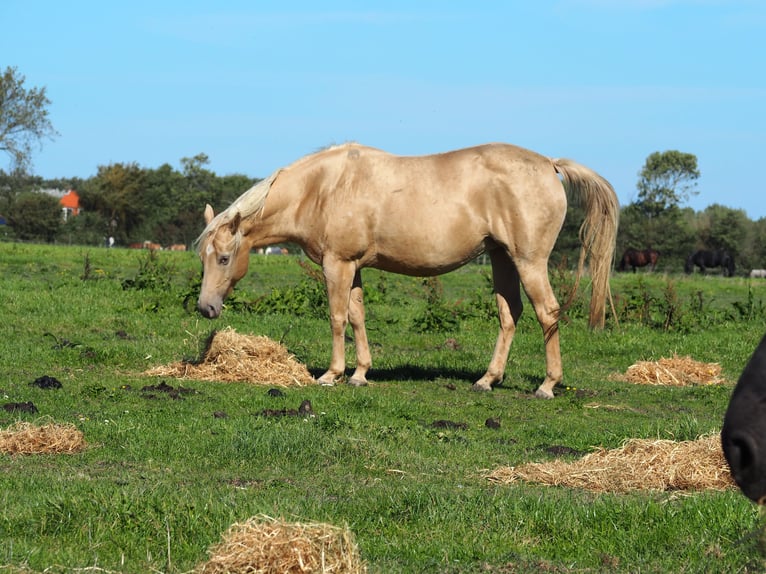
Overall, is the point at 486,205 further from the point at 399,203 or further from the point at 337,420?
the point at 337,420

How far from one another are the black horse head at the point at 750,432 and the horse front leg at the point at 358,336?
8709mm

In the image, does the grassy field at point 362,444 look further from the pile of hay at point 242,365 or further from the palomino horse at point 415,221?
the palomino horse at point 415,221

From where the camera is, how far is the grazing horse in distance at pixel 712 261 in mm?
62281

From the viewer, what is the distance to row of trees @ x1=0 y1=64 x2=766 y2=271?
203 feet

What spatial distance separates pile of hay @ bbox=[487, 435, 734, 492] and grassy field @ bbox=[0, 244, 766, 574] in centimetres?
27

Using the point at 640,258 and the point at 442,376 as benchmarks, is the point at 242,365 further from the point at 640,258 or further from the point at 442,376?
the point at 640,258

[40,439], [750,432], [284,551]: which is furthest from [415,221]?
[750,432]

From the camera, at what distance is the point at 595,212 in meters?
11.3

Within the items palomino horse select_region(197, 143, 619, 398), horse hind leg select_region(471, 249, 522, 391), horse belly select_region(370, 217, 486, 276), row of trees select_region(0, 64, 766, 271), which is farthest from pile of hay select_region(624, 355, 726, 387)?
row of trees select_region(0, 64, 766, 271)

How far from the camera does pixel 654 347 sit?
14391 millimetres

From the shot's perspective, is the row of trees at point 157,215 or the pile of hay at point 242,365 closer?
the pile of hay at point 242,365

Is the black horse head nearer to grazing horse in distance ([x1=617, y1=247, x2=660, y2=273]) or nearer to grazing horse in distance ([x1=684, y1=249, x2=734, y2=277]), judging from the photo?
grazing horse in distance ([x1=617, y1=247, x2=660, y2=273])

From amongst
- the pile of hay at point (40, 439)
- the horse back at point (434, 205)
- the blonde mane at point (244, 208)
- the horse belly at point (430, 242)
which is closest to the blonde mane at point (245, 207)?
the blonde mane at point (244, 208)

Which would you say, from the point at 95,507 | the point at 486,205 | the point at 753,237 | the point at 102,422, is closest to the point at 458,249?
the point at 486,205
